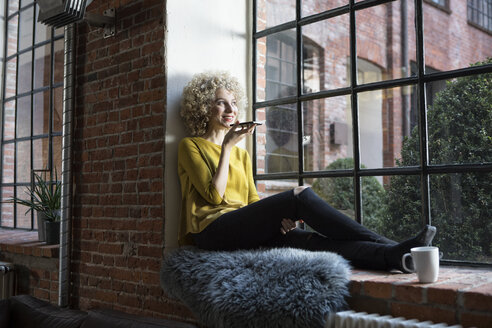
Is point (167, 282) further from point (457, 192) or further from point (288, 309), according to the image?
point (457, 192)

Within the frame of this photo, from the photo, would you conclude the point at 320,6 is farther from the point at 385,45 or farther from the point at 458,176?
the point at 385,45

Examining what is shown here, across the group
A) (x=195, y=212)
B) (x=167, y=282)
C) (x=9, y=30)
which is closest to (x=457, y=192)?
(x=195, y=212)

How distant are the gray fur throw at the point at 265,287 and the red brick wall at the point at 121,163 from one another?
421mm

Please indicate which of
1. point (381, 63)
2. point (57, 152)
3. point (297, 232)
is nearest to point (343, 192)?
point (57, 152)

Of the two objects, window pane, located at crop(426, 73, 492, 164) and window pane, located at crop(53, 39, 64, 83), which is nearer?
window pane, located at crop(426, 73, 492, 164)

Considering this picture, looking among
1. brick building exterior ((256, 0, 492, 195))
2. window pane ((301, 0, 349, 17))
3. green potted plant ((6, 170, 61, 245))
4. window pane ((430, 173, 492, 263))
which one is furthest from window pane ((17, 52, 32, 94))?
brick building exterior ((256, 0, 492, 195))

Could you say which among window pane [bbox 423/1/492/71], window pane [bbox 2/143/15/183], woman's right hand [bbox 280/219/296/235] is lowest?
woman's right hand [bbox 280/219/296/235]

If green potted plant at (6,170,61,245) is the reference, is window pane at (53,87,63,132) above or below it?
above

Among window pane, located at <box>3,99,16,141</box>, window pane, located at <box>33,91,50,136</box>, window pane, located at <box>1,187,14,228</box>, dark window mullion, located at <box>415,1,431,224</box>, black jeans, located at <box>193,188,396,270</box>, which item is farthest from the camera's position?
window pane, located at <box>3,99,16,141</box>

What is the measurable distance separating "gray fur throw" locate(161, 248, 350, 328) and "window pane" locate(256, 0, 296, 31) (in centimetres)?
159

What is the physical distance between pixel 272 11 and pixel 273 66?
589mm

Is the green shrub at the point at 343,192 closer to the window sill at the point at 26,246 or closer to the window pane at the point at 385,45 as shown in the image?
the window pane at the point at 385,45

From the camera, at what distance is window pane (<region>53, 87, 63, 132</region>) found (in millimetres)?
4133

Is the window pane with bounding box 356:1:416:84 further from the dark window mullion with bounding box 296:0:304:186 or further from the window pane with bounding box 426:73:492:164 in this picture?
the window pane with bounding box 426:73:492:164
